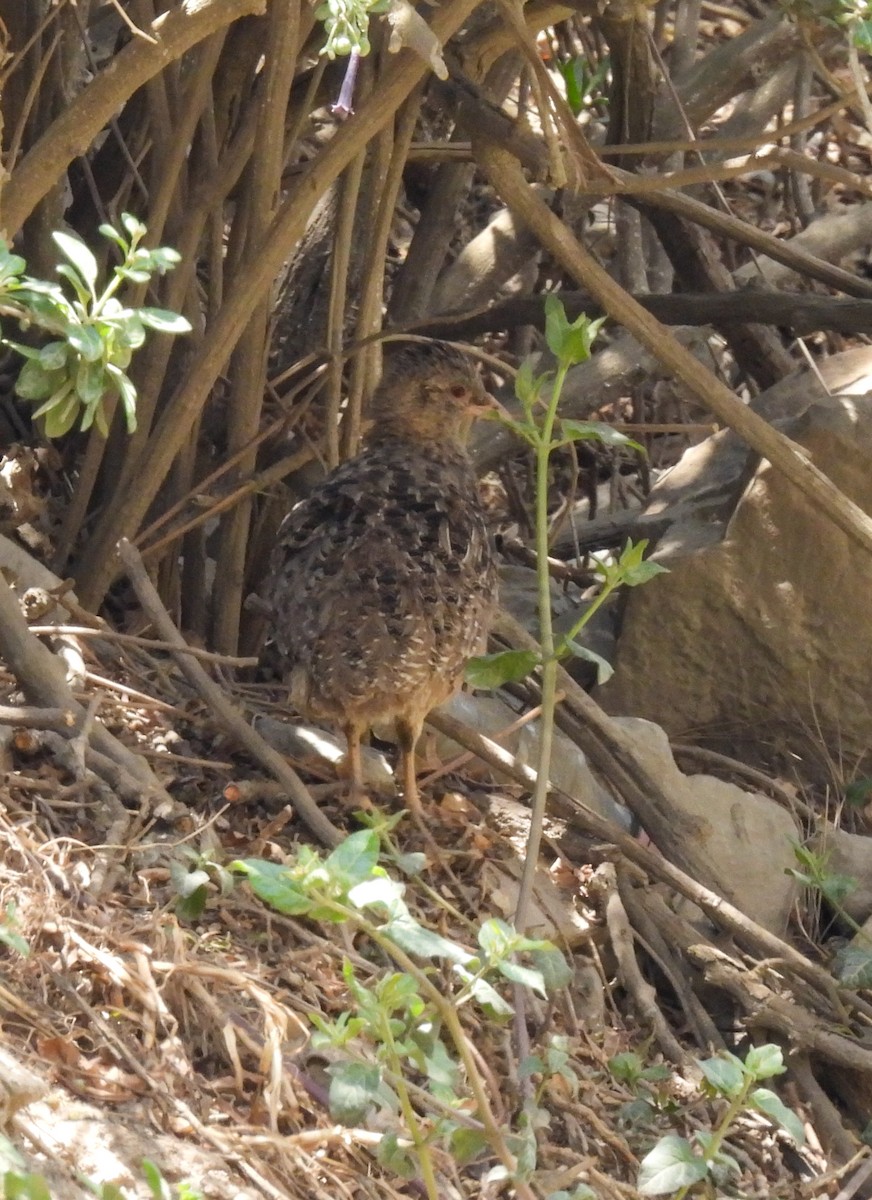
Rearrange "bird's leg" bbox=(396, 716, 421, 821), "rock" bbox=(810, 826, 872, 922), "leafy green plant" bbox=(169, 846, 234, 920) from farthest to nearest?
"rock" bbox=(810, 826, 872, 922), "bird's leg" bbox=(396, 716, 421, 821), "leafy green plant" bbox=(169, 846, 234, 920)

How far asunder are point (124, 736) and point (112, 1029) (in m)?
1.34

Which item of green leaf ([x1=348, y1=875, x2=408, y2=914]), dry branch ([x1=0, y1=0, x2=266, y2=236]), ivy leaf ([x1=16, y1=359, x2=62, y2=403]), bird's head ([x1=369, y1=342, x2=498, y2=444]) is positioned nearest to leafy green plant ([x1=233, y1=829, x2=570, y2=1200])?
green leaf ([x1=348, y1=875, x2=408, y2=914])

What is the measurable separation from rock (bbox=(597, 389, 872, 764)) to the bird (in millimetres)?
1050

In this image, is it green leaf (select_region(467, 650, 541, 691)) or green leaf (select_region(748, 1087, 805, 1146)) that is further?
green leaf (select_region(467, 650, 541, 691))

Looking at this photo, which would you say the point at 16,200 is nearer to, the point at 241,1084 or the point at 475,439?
the point at 241,1084

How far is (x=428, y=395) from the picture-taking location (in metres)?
5.01

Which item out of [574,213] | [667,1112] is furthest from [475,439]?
[667,1112]

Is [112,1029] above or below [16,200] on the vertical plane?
below

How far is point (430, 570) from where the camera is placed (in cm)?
420

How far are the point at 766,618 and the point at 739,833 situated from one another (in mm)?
924

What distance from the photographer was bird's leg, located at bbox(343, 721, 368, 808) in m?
4.20

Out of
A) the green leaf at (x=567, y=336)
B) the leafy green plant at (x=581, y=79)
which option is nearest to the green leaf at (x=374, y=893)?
the green leaf at (x=567, y=336)

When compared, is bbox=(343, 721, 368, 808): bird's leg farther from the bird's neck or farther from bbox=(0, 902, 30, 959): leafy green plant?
bbox=(0, 902, 30, 959): leafy green plant

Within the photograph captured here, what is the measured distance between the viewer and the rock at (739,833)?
180 inches
